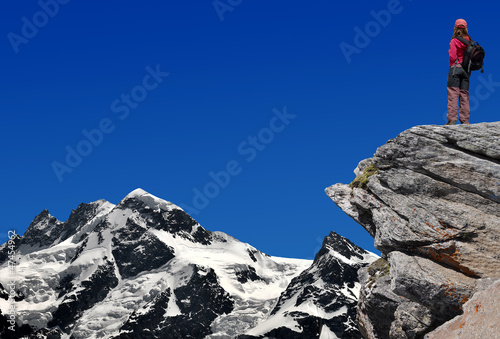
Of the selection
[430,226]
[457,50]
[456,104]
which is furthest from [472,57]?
[430,226]

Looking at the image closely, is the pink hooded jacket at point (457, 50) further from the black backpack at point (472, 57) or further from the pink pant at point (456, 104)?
the pink pant at point (456, 104)

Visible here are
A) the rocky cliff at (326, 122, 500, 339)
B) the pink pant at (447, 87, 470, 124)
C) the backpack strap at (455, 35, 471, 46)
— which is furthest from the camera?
the backpack strap at (455, 35, 471, 46)

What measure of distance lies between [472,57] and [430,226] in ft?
28.5

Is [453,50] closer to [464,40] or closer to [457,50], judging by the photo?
[457,50]

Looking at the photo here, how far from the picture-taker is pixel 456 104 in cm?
2927

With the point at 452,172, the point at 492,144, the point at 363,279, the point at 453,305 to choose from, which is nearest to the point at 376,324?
the point at 363,279

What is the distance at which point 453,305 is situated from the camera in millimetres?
23938

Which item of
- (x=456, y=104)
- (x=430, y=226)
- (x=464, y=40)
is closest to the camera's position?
(x=430, y=226)

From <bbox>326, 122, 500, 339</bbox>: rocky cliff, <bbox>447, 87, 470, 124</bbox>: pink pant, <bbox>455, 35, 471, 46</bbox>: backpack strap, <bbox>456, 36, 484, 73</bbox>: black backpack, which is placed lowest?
<bbox>326, 122, 500, 339</bbox>: rocky cliff

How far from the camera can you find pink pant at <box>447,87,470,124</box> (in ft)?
95.6

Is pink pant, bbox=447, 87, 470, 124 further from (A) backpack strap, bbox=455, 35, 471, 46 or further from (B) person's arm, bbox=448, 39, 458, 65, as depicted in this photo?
(A) backpack strap, bbox=455, 35, 471, 46

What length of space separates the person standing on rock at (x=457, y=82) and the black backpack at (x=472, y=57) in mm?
185

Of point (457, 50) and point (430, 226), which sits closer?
point (430, 226)

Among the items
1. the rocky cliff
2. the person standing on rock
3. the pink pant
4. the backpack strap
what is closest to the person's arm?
the person standing on rock
